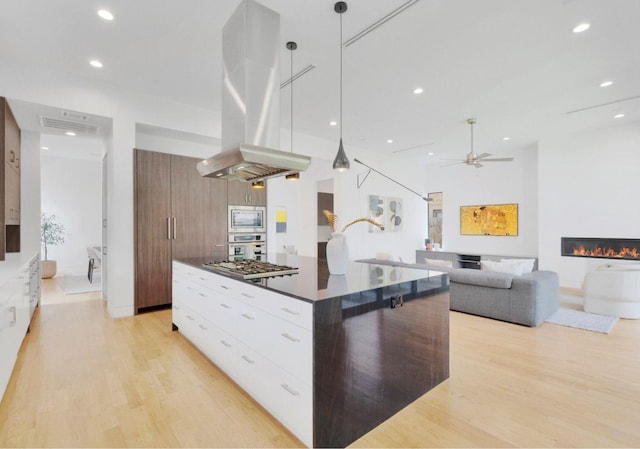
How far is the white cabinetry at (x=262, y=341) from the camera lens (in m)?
1.60

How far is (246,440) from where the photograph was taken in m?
1.74

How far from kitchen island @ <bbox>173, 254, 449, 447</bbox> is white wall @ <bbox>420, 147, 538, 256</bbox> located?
5904 millimetres

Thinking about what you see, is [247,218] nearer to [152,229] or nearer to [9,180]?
[152,229]

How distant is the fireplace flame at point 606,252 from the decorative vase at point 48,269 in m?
11.1

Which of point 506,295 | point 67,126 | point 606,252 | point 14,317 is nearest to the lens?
point 14,317

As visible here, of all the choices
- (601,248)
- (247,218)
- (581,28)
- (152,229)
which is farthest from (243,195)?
(601,248)

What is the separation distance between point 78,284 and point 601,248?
10259mm

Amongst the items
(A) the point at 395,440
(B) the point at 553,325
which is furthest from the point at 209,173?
(B) the point at 553,325

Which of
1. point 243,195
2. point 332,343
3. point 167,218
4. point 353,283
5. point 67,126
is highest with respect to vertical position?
point 67,126

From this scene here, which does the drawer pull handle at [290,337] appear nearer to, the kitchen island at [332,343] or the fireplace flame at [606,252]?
the kitchen island at [332,343]

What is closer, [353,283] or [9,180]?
[353,283]

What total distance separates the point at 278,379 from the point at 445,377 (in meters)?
1.43

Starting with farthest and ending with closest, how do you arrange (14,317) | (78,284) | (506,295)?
(78,284)
(506,295)
(14,317)

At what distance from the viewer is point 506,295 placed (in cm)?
382
